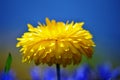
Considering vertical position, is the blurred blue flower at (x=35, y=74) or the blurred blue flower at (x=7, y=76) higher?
the blurred blue flower at (x=35, y=74)

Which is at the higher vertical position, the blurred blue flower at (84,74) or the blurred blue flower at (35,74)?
the blurred blue flower at (35,74)

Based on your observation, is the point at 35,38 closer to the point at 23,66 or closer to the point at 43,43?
the point at 43,43

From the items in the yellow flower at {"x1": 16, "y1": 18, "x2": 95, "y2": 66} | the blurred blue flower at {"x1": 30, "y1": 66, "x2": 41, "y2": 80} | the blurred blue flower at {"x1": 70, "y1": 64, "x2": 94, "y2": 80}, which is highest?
the yellow flower at {"x1": 16, "y1": 18, "x2": 95, "y2": 66}

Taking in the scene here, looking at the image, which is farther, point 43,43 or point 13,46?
point 13,46

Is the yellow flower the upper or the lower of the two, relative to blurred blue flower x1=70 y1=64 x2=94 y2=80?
upper

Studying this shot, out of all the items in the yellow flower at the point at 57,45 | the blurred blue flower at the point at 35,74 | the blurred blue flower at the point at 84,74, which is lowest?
the blurred blue flower at the point at 84,74

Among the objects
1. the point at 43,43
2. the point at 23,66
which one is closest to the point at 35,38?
the point at 43,43

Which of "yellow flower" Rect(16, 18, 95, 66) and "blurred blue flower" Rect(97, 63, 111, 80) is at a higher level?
"yellow flower" Rect(16, 18, 95, 66)

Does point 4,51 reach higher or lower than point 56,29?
higher
